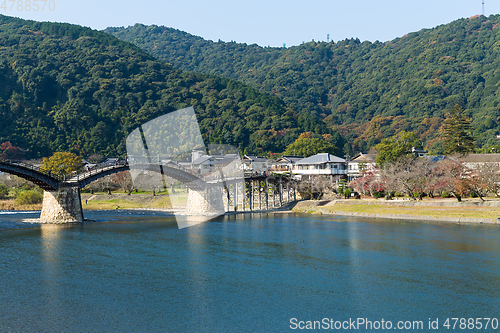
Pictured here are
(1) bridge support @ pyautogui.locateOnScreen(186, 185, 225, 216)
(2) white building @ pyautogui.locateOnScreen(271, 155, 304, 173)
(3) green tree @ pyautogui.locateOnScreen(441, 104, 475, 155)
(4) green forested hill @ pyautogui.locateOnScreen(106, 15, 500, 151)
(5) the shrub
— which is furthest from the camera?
(4) green forested hill @ pyautogui.locateOnScreen(106, 15, 500, 151)

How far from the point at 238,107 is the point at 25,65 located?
199 ft

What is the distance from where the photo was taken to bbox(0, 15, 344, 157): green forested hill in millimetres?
102000

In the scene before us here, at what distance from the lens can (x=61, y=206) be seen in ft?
134

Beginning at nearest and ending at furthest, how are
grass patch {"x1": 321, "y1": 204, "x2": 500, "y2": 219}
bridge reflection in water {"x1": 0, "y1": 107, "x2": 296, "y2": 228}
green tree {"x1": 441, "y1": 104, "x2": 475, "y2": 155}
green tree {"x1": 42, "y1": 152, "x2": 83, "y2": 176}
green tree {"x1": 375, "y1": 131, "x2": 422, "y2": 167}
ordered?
bridge reflection in water {"x1": 0, "y1": 107, "x2": 296, "y2": 228}, grass patch {"x1": 321, "y1": 204, "x2": 500, "y2": 219}, green tree {"x1": 375, "y1": 131, "x2": 422, "y2": 167}, green tree {"x1": 441, "y1": 104, "x2": 475, "y2": 155}, green tree {"x1": 42, "y1": 152, "x2": 83, "y2": 176}

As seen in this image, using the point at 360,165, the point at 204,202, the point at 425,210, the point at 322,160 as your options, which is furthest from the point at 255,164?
the point at 425,210

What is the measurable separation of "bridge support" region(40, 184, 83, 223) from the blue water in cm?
361

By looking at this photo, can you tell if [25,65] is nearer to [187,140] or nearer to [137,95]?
[137,95]

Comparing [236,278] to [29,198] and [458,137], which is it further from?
[458,137]

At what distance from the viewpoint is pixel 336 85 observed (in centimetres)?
19762

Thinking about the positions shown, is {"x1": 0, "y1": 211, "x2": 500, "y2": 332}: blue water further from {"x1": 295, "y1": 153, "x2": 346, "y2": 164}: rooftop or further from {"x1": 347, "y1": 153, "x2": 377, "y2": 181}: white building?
{"x1": 295, "y1": 153, "x2": 346, "y2": 164}: rooftop

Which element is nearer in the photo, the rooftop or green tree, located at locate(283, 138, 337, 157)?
the rooftop

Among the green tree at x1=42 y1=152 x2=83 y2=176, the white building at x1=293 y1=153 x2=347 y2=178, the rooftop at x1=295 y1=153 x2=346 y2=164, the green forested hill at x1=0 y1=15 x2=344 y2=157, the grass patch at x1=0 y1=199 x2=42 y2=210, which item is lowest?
the grass patch at x1=0 y1=199 x2=42 y2=210

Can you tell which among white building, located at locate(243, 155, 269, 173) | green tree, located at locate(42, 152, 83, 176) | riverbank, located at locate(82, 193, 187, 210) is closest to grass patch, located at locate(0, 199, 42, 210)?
riverbank, located at locate(82, 193, 187, 210)

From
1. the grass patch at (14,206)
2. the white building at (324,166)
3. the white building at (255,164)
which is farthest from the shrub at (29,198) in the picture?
the white building at (324,166)
